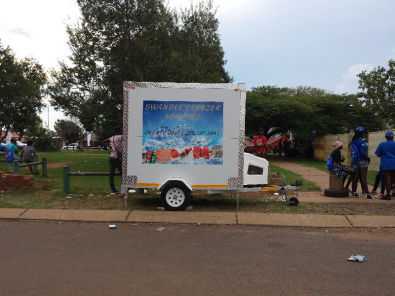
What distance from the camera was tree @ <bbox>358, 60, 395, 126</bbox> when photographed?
42.8 meters

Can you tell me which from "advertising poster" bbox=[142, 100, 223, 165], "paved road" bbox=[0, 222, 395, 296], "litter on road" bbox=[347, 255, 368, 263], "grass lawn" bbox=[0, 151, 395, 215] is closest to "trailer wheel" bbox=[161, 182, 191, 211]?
"grass lawn" bbox=[0, 151, 395, 215]

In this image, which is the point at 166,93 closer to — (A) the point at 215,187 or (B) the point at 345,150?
(A) the point at 215,187

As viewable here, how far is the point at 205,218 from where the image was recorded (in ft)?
31.1

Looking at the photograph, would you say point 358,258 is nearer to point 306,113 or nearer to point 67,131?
point 306,113

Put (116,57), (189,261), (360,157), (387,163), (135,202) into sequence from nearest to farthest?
1. (189,261)
2. (135,202)
3. (387,163)
4. (360,157)
5. (116,57)

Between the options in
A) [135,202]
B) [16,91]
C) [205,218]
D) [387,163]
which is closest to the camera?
[205,218]

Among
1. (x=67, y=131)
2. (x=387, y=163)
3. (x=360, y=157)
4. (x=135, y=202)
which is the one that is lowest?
(x=135, y=202)

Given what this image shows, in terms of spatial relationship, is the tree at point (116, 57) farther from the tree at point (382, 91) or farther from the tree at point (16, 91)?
the tree at point (382, 91)

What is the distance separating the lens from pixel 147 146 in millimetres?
9930

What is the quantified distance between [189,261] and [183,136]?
4.07 metres

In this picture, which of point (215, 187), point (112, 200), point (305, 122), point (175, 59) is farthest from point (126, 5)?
point (305, 122)

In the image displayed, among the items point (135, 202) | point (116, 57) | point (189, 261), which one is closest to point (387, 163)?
point (135, 202)

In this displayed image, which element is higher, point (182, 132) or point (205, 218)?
point (182, 132)

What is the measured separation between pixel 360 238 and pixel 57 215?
5.93 m
